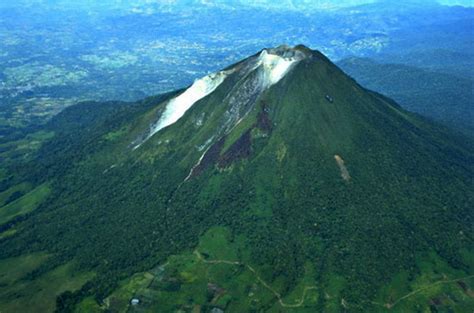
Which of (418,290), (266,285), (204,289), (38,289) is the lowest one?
(38,289)

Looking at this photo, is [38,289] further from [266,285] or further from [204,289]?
[266,285]

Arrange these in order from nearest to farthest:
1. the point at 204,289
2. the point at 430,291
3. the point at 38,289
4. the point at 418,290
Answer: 1. the point at 430,291
2. the point at 418,290
3. the point at 204,289
4. the point at 38,289

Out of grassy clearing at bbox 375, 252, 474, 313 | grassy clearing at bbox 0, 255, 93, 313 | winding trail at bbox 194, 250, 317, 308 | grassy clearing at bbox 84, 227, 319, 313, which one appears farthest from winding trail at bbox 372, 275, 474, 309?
grassy clearing at bbox 0, 255, 93, 313

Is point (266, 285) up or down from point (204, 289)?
up

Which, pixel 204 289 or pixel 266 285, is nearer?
pixel 204 289

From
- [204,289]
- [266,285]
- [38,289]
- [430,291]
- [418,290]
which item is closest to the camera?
[430,291]

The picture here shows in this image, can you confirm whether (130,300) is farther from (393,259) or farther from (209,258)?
(393,259)

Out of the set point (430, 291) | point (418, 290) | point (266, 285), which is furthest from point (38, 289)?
point (430, 291)

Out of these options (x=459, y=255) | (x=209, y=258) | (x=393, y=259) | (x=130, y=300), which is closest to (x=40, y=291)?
(x=130, y=300)

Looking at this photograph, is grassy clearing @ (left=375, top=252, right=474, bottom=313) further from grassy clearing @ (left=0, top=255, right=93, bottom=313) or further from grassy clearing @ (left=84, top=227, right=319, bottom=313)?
grassy clearing @ (left=0, top=255, right=93, bottom=313)
